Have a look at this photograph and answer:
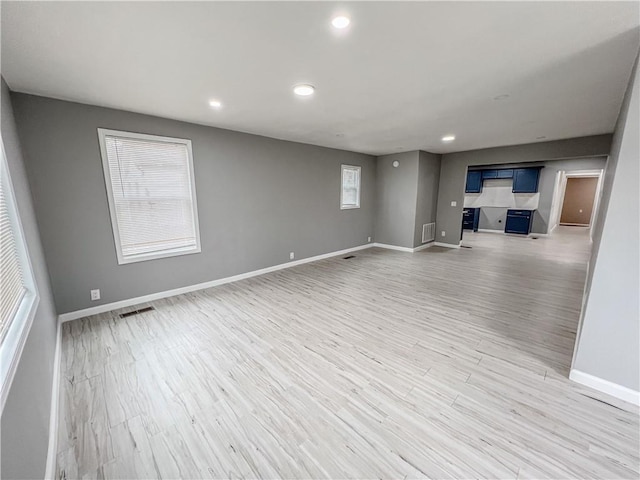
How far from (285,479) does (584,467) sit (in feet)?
5.32

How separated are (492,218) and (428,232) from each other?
4544mm

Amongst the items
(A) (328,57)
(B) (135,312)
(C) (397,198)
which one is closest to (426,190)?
(C) (397,198)

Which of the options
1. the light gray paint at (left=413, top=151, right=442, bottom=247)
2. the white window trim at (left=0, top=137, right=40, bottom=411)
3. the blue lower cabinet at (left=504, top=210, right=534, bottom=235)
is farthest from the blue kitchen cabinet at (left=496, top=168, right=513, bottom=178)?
the white window trim at (left=0, top=137, right=40, bottom=411)

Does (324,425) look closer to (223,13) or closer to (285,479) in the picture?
(285,479)

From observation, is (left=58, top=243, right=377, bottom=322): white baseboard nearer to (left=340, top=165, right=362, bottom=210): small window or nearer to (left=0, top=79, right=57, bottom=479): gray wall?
(left=0, top=79, right=57, bottom=479): gray wall

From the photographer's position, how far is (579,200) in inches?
445

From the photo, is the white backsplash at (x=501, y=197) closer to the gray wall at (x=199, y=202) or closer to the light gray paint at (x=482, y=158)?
the light gray paint at (x=482, y=158)

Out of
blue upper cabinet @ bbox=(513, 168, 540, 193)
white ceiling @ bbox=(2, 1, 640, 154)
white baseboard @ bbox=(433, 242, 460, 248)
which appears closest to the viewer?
white ceiling @ bbox=(2, 1, 640, 154)

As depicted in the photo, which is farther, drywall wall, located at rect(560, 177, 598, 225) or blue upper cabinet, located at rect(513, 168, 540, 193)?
drywall wall, located at rect(560, 177, 598, 225)

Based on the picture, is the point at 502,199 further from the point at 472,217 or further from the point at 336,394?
the point at 336,394

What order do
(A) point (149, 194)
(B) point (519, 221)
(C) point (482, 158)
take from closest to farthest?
(A) point (149, 194), (C) point (482, 158), (B) point (519, 221)

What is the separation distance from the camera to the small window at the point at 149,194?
310cm

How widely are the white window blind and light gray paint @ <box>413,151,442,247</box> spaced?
6432 millimetres

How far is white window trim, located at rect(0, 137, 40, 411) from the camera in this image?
1.00 meters
